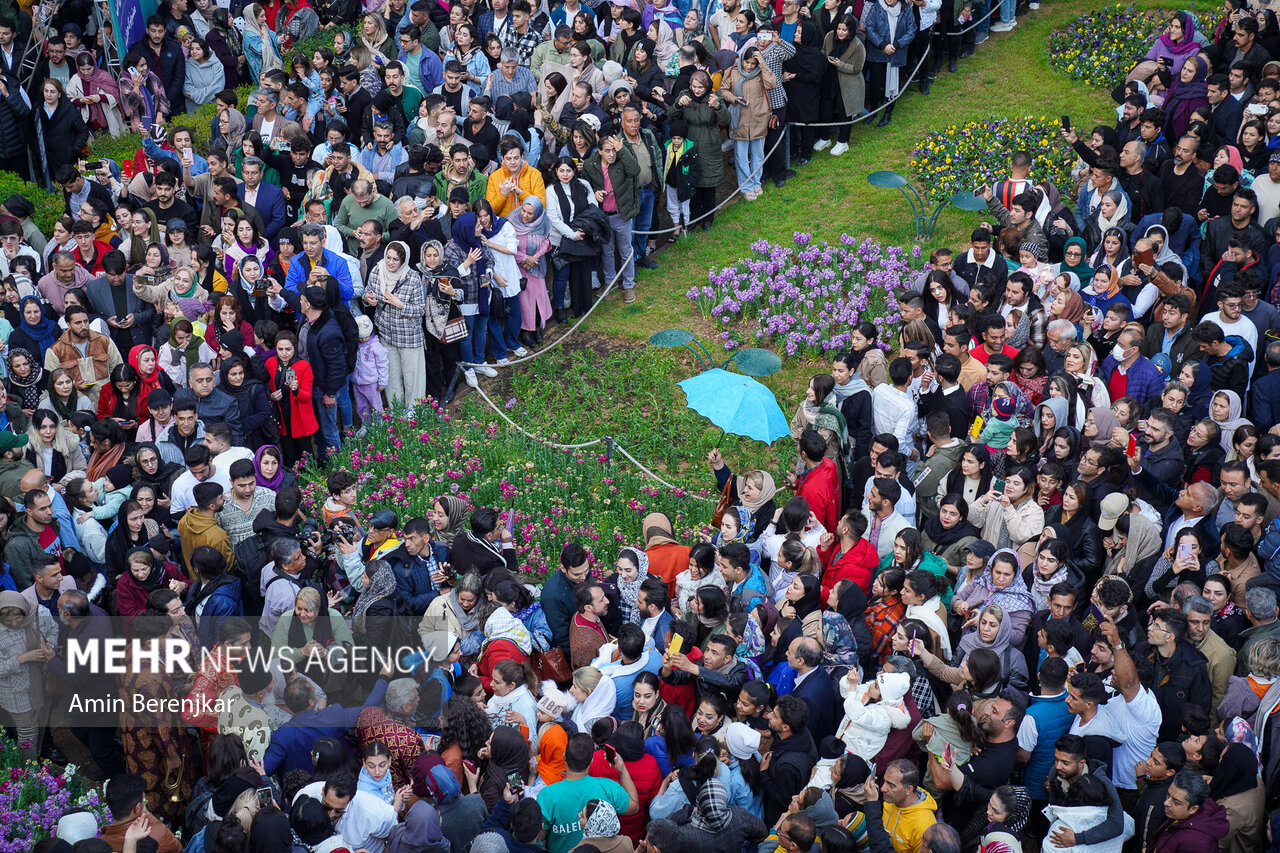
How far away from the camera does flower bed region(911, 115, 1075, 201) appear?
14281 mm

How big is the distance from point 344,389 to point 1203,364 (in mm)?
7069

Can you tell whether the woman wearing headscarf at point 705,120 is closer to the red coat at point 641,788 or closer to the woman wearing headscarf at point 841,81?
the woman wearing headscarf at point 841,81

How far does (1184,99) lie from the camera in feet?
41.7

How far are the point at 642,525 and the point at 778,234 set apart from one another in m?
5.36

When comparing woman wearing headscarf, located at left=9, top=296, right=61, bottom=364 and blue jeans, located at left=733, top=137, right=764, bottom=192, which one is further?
blue jeans, located at left=733, top=137, right=764, bottom=192

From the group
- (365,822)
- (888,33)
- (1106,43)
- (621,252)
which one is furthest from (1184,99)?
(365,822)

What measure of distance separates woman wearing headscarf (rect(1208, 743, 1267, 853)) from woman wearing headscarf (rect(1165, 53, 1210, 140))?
794cm

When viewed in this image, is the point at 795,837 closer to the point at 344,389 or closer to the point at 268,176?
the point at 344,389

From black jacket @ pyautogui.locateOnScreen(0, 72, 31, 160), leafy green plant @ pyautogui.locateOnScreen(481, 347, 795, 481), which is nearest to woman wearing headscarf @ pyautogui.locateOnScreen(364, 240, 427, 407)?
leafy green plant @ pyautogui.locateOnScreen(481, 347, 795, 481)

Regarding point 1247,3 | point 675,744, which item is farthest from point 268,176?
point 1247,3

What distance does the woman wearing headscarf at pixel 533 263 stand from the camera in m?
12.0

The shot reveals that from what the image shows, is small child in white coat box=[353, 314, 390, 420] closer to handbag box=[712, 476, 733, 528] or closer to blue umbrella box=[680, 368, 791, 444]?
blue umbrella box=[680, 368, 791, 444]

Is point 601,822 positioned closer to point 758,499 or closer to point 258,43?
point 758,499

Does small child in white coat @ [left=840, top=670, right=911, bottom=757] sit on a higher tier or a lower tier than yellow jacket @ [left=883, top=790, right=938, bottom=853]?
higher
